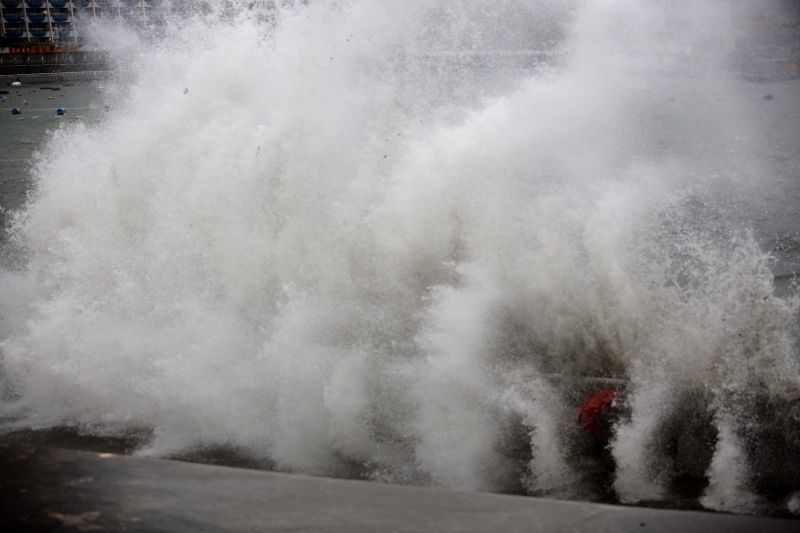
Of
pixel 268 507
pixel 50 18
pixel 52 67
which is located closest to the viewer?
pixel 268 507

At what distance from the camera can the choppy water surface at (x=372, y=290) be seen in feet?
17.3

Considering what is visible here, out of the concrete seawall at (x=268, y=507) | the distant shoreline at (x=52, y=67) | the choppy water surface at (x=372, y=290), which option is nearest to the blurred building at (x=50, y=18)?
the distant shoreline at (x=52, y=67)

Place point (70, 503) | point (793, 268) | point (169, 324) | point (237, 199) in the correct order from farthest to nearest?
point (793, 268) → point (237, 199) → point (169, 324) → point (70, 503)

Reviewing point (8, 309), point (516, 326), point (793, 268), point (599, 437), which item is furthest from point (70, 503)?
point (793, 268)

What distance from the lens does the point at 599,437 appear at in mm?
5219

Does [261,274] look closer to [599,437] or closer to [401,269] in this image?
[401,269]

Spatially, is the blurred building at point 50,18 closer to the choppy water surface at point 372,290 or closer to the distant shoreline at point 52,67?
the distant shoreline at point 52,67

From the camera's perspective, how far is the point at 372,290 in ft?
22.4

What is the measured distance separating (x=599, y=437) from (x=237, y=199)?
3985 millimetres

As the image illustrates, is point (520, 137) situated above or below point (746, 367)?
above

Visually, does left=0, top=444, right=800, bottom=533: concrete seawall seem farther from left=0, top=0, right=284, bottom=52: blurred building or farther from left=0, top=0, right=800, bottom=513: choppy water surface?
left=0, top=0, right=284, bottom=52: blurred building

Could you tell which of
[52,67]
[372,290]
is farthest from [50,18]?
[372,290]

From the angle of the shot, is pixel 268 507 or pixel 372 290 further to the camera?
pixel 372 290

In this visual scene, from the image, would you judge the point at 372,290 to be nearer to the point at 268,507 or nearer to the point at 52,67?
the point at 268,507
